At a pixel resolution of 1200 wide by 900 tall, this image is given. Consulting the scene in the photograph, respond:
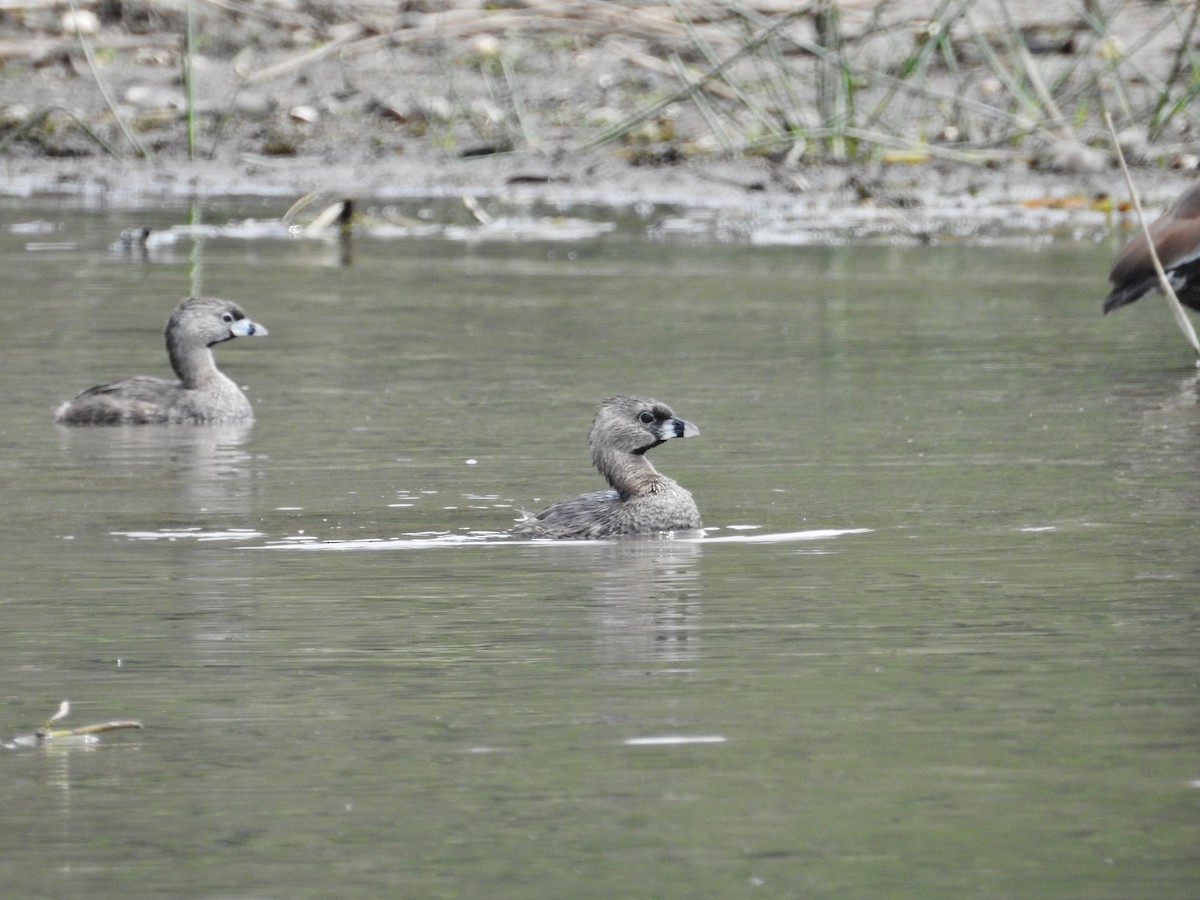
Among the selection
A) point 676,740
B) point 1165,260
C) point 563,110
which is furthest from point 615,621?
point 563,110

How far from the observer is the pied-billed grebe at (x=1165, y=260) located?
12141 millimetres

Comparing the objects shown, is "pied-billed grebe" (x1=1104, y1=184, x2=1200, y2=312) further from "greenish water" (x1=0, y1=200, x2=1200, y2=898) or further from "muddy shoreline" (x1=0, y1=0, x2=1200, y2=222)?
"muddy shoreline" (x1=0, y1=0, x2=1200, y2=222)

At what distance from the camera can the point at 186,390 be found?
37.2 ft

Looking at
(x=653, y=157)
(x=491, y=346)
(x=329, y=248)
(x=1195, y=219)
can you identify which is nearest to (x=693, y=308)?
(x=491, y=346)

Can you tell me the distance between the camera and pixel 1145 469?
9055mm

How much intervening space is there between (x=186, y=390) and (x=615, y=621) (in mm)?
5201

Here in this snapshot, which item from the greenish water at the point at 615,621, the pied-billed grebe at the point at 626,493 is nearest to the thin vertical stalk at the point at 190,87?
the greenish water at the point at 615,621

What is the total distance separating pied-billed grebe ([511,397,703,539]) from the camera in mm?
8016

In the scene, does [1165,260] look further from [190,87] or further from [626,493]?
[190,87]

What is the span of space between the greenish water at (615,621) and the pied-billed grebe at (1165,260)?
37 centimetres

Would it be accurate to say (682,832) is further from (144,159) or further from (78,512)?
(144,159)

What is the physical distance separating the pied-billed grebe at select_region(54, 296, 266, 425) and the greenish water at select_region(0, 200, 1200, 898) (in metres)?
0.17

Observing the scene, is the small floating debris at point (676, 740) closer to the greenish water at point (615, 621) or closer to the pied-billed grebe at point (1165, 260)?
the greenish water at point (615, 621)

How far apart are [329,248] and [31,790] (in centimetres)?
1281
